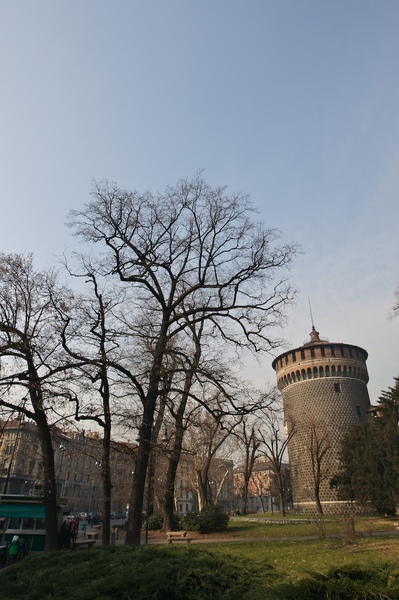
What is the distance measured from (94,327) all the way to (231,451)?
83.4ft

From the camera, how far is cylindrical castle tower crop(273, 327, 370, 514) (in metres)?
46.8

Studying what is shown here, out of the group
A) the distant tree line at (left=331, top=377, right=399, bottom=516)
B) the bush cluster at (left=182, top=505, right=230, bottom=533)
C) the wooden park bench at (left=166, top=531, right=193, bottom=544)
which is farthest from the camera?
the distant tree line at (left=331, top=377, right=399, bottom=516)

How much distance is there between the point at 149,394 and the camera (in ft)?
53.0

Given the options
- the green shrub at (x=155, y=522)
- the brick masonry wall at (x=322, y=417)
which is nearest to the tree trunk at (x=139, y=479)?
the green shrub at (x=155, y=522)

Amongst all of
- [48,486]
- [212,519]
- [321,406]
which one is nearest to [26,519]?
[48,486]

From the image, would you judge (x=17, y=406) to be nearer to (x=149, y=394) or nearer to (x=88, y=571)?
(x=149, y=394)

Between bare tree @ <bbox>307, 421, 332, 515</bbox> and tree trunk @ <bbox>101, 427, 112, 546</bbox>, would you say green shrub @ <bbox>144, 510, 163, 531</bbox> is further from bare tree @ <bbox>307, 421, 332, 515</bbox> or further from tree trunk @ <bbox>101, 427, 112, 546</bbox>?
bare tree @ <bbox>307, 421, 332, 515</bbox>

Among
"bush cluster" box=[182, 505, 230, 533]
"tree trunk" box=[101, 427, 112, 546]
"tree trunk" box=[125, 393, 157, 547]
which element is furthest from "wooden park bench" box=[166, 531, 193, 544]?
"bush cluster" box=[182, 505, 230, 533]

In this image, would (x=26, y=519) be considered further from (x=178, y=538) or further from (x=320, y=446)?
(x=320, y=446)

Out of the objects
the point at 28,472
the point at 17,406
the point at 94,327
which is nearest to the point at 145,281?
the point at 94,327

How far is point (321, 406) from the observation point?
162ft

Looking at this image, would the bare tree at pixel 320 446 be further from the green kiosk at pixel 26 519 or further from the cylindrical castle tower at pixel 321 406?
the green kiosk at pixel 26 519

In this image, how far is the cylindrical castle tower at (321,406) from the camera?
46.8m

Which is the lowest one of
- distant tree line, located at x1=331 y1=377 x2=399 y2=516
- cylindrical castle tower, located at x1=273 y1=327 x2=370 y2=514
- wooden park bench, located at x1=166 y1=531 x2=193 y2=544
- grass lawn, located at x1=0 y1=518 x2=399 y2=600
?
Answer: grass lawn, located at x1=0 y1=518 x2=399 y2=600
